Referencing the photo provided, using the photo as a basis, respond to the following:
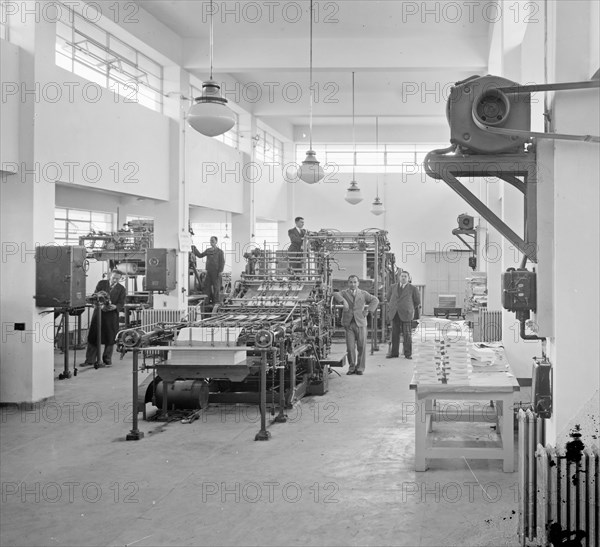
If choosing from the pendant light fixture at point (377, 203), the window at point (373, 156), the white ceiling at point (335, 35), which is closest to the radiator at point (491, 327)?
the white ceiling at point (335, 35)

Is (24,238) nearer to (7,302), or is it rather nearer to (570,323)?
(7,302)

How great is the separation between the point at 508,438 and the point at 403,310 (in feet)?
20.6

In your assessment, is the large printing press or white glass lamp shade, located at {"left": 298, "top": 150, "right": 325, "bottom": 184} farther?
white glass lamp shade, located at {"left": 298, "top": 150, "right": 325, "bottom": 184}

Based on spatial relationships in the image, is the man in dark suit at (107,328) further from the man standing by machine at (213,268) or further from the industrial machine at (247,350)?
the man standing by machine at (213,268)

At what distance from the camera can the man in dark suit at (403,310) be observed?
462 inches

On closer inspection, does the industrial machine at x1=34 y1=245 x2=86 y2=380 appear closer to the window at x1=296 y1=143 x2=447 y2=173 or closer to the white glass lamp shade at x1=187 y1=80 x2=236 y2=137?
the white glass lamp shade at x1=187 y1=80 x2=236 y2=137

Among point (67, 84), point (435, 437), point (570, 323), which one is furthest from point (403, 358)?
point (570, 323)

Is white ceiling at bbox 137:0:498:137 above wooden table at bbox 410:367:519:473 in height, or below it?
above

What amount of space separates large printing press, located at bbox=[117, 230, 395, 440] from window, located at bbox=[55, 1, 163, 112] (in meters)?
3.62

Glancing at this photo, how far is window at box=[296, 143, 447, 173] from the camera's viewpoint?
68.3 feet

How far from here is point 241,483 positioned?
5.32 m

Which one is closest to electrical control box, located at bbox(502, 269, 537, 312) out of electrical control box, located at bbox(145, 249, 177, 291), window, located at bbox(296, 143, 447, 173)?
electrical control box, located at bbox(145, 249, 177, 291)

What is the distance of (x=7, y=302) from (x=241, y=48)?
6397 millimetres

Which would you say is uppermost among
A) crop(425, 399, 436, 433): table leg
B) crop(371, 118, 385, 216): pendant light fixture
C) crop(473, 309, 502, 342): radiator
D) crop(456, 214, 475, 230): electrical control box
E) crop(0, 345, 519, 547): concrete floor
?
crop(371, 118, 385, 216): pendant light fixture
